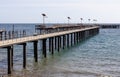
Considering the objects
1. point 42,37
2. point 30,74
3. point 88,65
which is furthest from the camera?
point 42,37

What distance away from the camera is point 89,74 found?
3288cm

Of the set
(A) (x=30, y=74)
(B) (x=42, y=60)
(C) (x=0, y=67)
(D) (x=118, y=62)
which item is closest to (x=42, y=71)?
(A) (x=30, y=74)

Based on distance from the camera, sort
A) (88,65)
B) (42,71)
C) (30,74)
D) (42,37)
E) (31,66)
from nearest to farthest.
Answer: (30,74) < (42,71) < (31,66) < (88,65) < (42,37)

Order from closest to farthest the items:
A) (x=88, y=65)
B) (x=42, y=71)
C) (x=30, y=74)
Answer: (x=30, y=74) < (x=42, y=71) < (x=88, y=65)

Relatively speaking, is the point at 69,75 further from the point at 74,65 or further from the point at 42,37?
the point at 42,37

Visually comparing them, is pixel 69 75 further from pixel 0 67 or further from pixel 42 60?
pixel 42 60

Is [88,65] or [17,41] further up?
[17,41]

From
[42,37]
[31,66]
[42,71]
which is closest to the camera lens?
[42,71]

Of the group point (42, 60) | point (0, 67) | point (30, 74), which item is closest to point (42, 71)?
point (30, 74)

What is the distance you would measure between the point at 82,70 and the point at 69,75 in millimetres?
3714

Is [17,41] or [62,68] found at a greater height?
[17,41]

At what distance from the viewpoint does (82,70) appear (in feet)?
116

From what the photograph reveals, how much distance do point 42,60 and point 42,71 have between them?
346 inches

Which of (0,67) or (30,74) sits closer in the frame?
(30,74)
